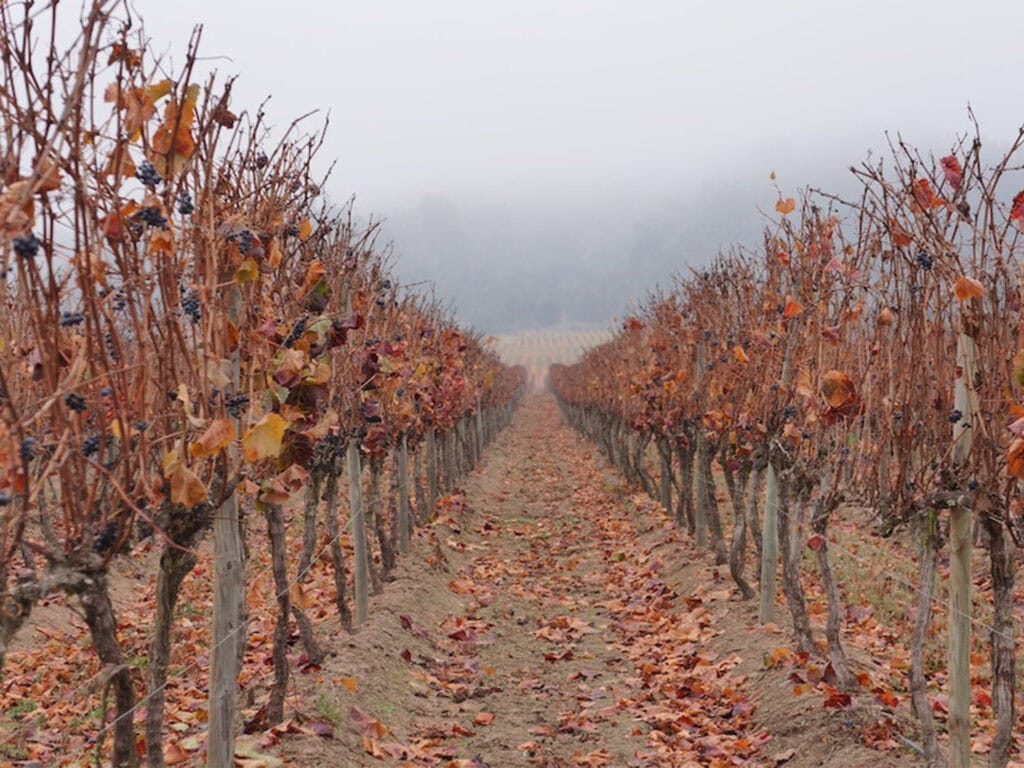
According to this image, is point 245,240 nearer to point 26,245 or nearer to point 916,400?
point 26,245

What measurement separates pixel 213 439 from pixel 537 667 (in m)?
5.95

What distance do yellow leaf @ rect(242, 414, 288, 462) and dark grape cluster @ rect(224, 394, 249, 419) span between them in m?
0.42

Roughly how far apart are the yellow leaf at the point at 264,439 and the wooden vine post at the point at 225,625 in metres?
0.70

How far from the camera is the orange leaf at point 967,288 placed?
12.7 feet

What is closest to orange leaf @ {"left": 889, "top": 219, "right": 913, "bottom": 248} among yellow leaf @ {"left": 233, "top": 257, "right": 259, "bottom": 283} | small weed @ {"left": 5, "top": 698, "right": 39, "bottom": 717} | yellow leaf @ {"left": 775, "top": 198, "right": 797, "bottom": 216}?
yellow leaf @ {"left": 775, "top": 198, "right": 797, "bottom": 216}

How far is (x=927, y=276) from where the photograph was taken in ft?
15.4

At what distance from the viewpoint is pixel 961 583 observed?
4.46 m

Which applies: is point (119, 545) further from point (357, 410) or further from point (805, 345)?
point (805, 345)

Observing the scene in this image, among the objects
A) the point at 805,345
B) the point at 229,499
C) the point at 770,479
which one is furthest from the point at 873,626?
the point at 229,499

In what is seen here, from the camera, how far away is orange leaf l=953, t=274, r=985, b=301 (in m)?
3.87

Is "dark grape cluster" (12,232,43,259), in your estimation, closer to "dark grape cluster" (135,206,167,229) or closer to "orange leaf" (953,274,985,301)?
"dark grape cluster" (135,206,167,229)

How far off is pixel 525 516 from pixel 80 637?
969cm

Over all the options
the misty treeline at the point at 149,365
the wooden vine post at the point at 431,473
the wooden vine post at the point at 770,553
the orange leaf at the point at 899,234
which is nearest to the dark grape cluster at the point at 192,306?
the misty treeline at the point at 149,365

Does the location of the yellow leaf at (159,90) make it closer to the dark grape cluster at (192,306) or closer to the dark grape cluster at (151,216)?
the dark grape cluster at (151,216)
